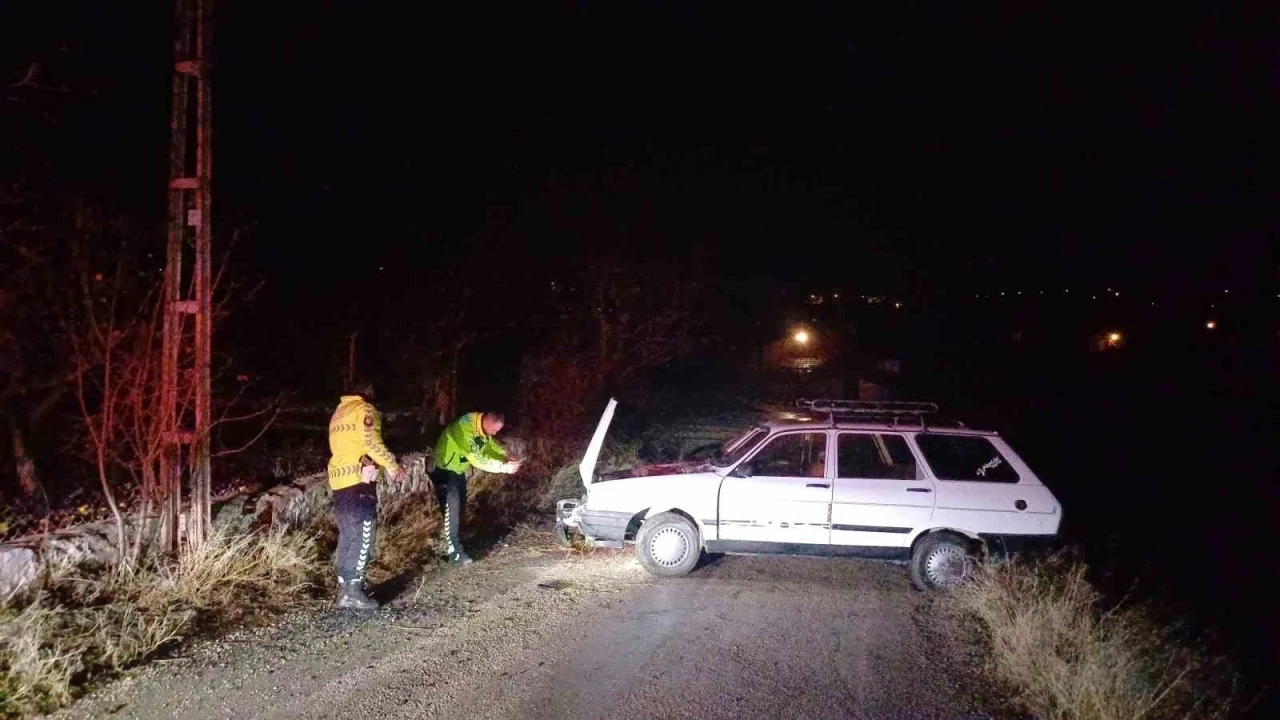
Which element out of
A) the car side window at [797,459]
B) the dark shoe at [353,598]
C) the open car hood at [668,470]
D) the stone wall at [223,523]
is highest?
the car side window at [797,459]

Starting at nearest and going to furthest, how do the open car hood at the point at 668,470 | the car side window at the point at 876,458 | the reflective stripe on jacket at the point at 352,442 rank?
the reflective stripe on jacket at the point at 352,442 → the car side window at the point at 876,458 → the open car hood at the point at 668,470

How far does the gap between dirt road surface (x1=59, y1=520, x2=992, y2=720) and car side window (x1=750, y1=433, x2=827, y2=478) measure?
100 centimetres

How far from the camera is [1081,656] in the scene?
20.0 ft

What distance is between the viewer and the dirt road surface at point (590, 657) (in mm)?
5617

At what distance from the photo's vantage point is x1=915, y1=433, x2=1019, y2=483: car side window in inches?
334

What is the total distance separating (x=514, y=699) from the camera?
225 inches

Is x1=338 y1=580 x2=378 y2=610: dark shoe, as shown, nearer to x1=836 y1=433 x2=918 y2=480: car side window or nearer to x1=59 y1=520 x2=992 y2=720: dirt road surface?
x1=59 y1=520 x2=992 y2=720: dirt road surface

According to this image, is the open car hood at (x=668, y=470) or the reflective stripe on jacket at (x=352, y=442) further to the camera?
the open car hood at (x=668, y=470)

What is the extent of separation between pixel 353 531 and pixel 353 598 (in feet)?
1.64

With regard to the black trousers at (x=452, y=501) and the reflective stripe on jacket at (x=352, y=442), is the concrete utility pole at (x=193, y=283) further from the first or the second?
the black trousers at (x=452, y=501)

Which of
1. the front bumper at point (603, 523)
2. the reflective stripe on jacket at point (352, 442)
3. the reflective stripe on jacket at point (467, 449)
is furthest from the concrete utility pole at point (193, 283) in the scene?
the front bumper at point (603, 523)

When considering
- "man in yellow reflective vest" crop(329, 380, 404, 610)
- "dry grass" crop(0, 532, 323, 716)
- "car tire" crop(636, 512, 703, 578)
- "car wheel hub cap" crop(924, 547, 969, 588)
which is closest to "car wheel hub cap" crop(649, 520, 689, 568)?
"car tire" crop(636, 512, 703, 578)

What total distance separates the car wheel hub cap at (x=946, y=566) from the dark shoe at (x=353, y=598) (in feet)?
15.4

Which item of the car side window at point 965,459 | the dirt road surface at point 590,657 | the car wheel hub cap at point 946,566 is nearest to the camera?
the dirt road surface at point 590,657
